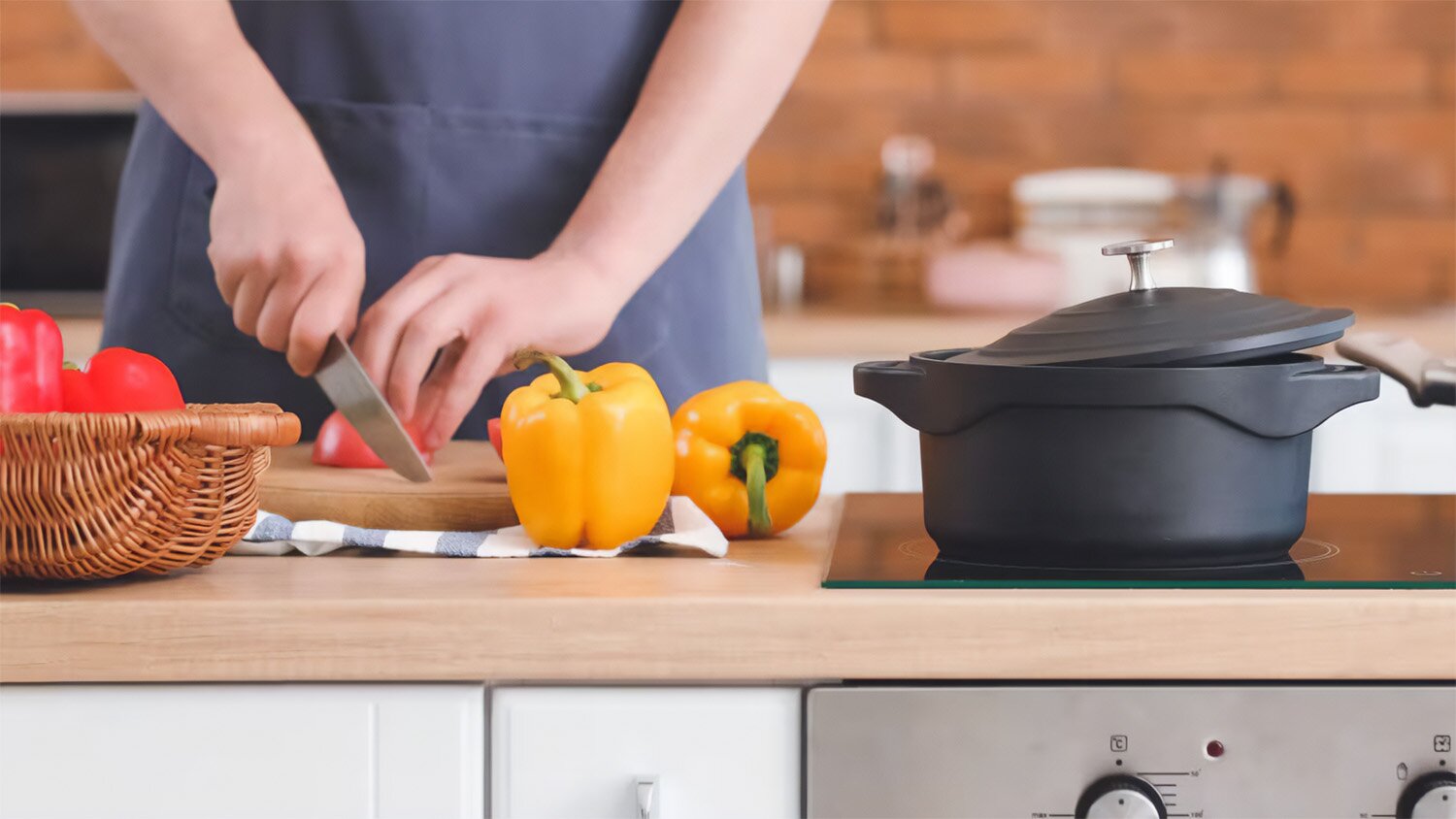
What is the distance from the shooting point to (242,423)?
75 cm

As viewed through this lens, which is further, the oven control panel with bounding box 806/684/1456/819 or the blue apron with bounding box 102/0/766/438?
the blue apron with bounding box 102/0/766/438

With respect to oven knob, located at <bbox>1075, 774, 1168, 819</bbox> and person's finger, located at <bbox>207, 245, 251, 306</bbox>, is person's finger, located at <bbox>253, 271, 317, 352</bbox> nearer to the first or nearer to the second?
person's finger, located at <bbox>207, 245, 251, 306</bbox>

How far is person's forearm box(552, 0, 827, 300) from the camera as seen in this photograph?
135 cm

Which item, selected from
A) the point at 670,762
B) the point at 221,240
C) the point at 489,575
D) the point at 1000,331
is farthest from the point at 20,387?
the point at 1000,331

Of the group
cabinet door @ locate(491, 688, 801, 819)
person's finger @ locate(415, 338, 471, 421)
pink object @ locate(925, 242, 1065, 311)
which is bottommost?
cabinet door @ locate(491, 688, 801, 819)

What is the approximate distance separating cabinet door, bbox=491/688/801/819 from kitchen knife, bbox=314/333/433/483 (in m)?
0.31

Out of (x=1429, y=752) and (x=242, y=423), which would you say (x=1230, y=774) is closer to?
(x=1429, y=752)

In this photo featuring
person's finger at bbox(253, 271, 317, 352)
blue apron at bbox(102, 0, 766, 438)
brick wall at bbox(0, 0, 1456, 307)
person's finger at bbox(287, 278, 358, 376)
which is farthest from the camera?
brick wall at bbox(0, 0, 1456, 307)

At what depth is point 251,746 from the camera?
2.44 ft

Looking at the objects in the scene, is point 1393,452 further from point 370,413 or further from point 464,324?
point 370,413

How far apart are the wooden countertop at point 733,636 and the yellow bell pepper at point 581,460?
5.3 inches

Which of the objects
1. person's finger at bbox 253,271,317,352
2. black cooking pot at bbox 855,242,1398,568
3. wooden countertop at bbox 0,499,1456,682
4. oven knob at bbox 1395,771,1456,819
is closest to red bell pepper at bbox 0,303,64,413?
wooden countertop at bbox 0,499,1456,682

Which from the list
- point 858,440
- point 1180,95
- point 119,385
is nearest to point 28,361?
point 119,385

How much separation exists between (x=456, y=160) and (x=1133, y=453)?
94 cm
